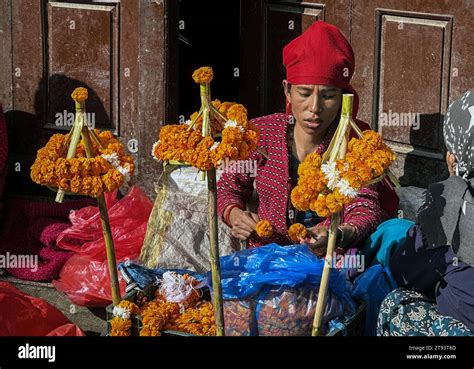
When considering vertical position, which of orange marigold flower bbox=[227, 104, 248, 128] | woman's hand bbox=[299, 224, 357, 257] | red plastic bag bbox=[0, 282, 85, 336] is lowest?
red plastic bag bbox=[0, 282, 85, 336]

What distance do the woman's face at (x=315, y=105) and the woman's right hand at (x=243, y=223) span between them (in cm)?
44

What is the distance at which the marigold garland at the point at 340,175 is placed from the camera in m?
2.98

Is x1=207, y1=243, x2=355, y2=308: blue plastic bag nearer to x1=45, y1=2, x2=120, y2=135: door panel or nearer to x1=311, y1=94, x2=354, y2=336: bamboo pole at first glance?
x1=311, y1=94, x2=354, y2=336: bamboo pole

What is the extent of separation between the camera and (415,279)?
11.7 ft

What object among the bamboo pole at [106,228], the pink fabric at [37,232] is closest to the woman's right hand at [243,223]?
the bamboo pole at [106,228]

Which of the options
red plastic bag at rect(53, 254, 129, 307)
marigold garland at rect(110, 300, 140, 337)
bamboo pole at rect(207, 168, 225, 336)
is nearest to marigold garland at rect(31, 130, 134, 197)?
bamboo pole at rect(207, 168, 225, 336)

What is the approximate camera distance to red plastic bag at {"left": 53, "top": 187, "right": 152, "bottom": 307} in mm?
4582

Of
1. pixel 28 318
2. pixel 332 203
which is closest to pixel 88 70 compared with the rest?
pixel 28 318

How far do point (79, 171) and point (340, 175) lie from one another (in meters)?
0.83

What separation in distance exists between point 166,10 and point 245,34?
1.73 feet

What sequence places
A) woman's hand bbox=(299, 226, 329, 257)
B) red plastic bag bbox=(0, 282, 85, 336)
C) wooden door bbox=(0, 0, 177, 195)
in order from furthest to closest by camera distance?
1. wooden door bbox=(0, 0, 177, 195)
2. red plastic bag bbox=(0, 282, 85, 336)
3. woman's hand bbox=(299, 226, 329, 257)

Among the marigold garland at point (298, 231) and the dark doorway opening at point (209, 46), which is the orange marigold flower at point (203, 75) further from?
the dark doorway opening at point (209, 46)

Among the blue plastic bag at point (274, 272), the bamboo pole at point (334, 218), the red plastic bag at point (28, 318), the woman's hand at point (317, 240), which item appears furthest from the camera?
the red plastic bag at point (28, 318)

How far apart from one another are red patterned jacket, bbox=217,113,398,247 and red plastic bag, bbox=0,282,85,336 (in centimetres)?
86
